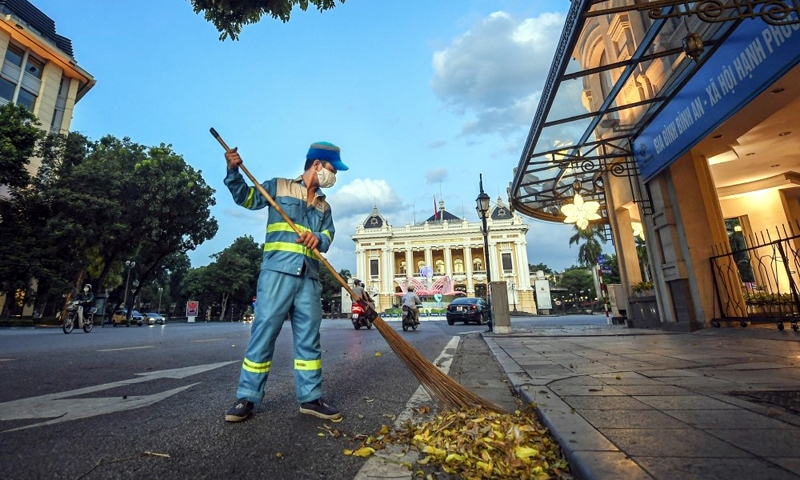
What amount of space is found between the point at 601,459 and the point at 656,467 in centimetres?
17

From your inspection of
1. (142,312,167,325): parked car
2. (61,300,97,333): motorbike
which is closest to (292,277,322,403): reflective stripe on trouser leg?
(61,300,97,333): motorbike

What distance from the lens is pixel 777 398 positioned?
2.17 meters

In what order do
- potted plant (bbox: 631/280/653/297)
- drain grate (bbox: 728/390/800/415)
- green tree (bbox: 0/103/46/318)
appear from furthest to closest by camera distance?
green tree (bbox: 0/103/46/318), potted plant (bbox: 631/280/653/297), drain grate (bbox: 728/390/800/415)

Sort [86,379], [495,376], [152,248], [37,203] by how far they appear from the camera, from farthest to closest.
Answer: [152,248] → [37,203] → [495,376] → [86,379]

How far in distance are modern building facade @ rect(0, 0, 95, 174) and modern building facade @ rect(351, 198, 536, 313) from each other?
4036cm

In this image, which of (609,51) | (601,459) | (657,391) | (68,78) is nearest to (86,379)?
(601,459)

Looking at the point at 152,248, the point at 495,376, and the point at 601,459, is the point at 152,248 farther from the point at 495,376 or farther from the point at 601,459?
the point at 601,459

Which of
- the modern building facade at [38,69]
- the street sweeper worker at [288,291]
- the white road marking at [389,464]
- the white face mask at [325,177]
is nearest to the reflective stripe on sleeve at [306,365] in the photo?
the street sweeper worker at [288,291]

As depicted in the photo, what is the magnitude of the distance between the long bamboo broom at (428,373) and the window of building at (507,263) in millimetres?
60498

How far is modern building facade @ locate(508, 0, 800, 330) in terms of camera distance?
5195 millimetres

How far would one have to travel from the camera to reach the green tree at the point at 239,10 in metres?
3.85

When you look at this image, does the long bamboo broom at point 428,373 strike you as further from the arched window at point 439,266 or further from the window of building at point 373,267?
the arched window at point 439,266

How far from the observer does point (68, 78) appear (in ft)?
93.6

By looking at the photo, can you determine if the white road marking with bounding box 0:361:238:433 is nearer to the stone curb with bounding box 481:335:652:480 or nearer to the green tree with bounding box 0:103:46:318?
the stone curb with bounding box 481:335:652:480
